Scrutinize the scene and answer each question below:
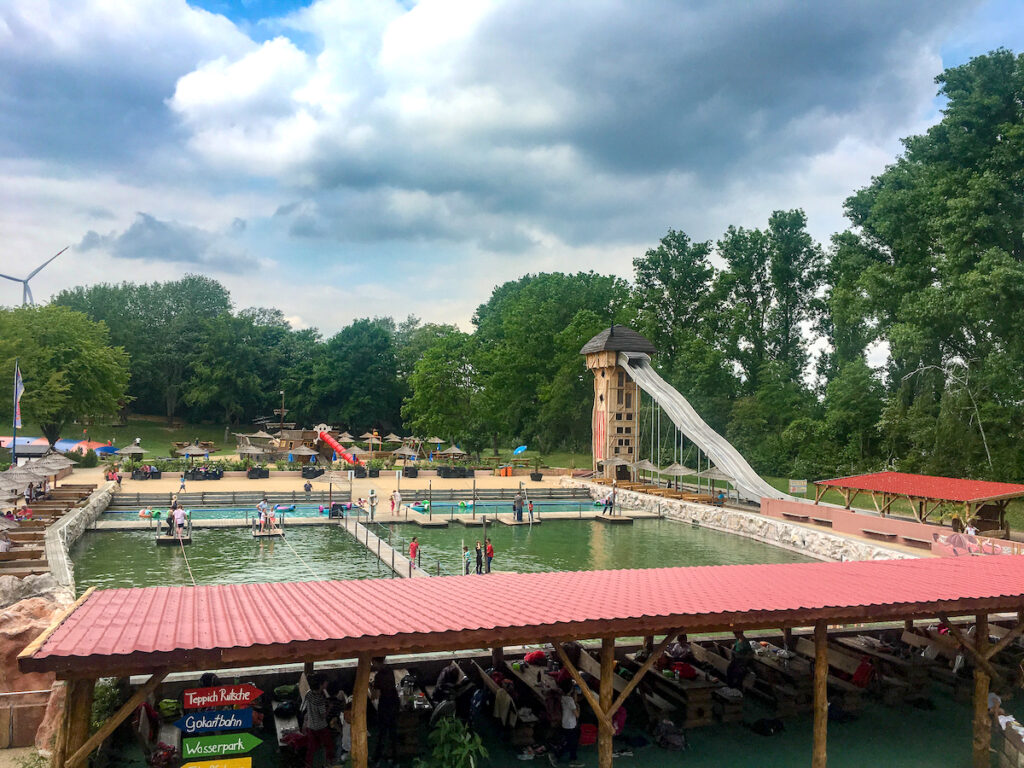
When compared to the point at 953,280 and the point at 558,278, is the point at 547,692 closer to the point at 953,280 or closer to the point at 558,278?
the point at 953,280

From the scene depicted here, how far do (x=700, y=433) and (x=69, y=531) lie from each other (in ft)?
108

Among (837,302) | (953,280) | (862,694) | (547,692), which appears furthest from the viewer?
(837,302)

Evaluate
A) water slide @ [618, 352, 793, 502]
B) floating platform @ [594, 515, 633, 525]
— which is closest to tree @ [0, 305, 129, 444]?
floating platform @ [594, 515, 633, 525]

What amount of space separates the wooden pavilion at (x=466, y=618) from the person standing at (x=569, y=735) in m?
1.10

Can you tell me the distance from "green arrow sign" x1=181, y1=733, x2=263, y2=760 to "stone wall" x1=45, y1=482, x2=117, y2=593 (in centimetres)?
1013

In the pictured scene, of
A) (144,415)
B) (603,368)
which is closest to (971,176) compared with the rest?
(603,368)

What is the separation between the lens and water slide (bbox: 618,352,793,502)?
4088 centimetres

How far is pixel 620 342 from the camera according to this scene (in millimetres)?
52781

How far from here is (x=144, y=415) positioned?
88.2m

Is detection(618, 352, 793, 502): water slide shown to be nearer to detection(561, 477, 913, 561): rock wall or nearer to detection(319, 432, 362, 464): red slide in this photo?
detection(561, 477, 913, 561): rock wall

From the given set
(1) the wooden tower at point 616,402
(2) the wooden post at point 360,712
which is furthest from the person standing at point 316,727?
(1) the wooden tower at point 616,402

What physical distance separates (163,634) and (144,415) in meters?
88.4

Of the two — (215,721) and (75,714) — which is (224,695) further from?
(75,714)

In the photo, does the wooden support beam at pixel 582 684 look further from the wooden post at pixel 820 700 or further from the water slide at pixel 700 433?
the water slide at pixel 700 433
